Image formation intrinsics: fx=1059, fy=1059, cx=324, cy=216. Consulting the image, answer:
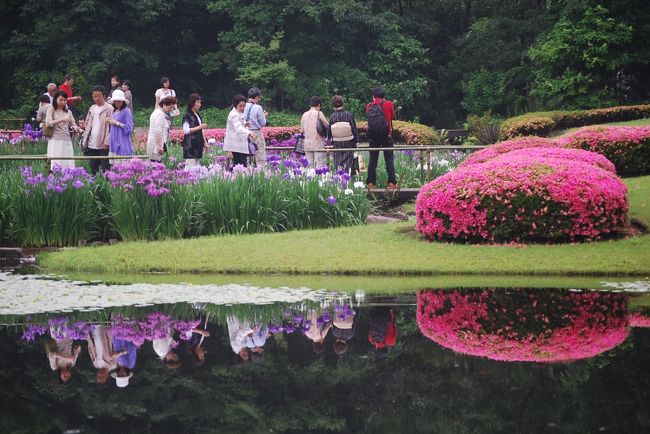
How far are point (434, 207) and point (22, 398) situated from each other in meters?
8.25

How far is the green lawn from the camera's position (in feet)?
42.4

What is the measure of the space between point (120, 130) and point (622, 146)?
349 inches

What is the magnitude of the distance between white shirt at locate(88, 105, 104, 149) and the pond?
689 cm

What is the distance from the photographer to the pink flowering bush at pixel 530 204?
13.9 m

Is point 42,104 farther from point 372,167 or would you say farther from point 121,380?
point 121,380

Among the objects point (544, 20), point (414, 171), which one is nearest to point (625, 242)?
point (414, 171)

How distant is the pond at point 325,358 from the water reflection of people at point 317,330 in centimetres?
2

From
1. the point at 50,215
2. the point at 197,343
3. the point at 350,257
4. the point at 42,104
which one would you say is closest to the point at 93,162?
the point at 50,215

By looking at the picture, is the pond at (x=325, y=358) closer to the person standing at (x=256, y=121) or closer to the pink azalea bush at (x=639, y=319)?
the pink azalea bush at (x=639, y=319)

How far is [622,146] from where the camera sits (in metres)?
18.7

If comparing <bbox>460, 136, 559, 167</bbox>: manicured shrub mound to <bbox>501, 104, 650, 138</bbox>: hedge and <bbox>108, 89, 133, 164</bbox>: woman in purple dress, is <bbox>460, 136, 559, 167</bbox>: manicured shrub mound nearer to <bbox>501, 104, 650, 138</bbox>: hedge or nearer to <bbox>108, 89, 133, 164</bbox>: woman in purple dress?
<bbox>108, 89, 133, 164</bbox>: woman in purple dress

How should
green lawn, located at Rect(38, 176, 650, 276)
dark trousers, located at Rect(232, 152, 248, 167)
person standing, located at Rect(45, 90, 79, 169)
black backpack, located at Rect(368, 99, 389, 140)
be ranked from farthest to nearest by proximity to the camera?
black backpack, located at Rect(368, 99, 389, 140) < person standing, located at Rect(45, 90, 79, 169) < dark trousers, located at Rect(232, 152, 248, 167) < green lawn, located at Rect(38, 176, 650, 276)

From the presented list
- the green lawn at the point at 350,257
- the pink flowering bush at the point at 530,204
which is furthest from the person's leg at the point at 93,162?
the pink flowering bush at the point at 530,204

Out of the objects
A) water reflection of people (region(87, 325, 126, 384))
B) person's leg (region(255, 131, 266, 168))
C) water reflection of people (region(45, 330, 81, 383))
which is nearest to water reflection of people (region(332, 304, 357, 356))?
water reflection of people (region(87, 325, 126, 384))
